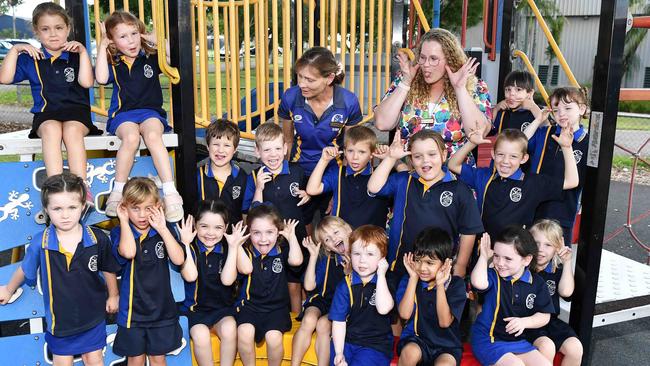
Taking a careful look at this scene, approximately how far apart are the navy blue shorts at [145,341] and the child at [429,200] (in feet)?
4.13

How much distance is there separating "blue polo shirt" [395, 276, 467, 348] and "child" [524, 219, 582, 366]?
455mm

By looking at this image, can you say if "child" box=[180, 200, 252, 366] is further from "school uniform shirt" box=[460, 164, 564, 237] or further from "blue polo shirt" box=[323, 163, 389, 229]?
"school uniform shirt" box=[460, 164, 564, 237]

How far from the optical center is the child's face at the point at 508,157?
3.41 m

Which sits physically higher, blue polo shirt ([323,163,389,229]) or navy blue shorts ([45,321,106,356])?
blue polo shirt ([323,163,389,229])

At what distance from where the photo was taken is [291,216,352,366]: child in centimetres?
329

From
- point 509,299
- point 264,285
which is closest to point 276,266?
point 264,285

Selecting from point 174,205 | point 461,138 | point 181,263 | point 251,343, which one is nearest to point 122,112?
point 174,205

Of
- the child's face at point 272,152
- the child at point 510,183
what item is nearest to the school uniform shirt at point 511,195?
the child at point 510,183

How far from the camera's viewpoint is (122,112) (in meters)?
3.62

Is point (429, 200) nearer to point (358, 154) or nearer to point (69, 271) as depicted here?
point (358, 154)

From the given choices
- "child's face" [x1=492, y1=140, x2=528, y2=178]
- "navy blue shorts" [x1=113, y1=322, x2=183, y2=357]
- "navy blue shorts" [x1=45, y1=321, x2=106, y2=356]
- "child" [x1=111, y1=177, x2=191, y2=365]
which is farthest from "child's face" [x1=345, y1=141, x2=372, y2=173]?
"navy blue shorts" [x1=45, y1=321, x2=106, y2=356]

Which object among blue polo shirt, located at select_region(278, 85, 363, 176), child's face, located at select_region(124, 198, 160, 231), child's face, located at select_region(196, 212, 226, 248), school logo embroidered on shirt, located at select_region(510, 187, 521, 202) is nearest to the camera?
child's face, located at select_region(124, 198, 160, 231)

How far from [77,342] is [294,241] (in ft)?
4.01

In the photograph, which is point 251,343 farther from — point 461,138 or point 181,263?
point 461,138
